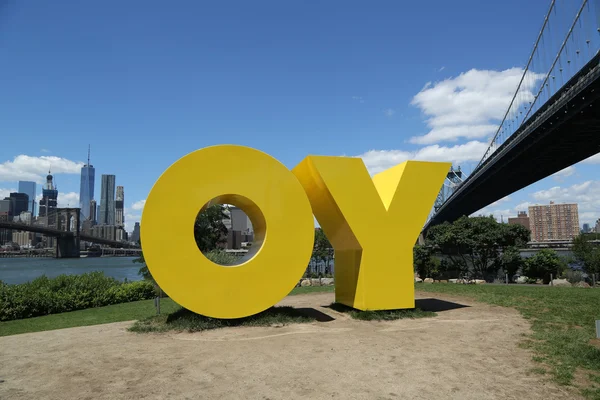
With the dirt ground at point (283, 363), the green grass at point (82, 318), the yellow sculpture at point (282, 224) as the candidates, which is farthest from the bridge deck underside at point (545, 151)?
the green grass at point (82, 318)

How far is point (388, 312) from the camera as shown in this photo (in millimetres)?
11766

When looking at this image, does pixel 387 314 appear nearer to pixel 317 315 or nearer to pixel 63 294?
pixel 317 315

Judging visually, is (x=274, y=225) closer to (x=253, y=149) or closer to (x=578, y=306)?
(x=253, y=149)

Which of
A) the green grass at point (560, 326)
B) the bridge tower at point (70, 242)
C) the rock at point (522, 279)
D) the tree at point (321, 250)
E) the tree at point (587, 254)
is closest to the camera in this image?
the green grass at point (560, 326)

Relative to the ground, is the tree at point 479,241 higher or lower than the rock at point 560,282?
higher

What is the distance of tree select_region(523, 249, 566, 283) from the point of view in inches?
1063

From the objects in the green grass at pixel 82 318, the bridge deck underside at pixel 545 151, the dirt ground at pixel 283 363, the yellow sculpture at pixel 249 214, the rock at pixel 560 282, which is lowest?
the green grass at pixel 82 318

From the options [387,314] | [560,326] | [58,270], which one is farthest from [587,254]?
[58,270]

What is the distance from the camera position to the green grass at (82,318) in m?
11.7

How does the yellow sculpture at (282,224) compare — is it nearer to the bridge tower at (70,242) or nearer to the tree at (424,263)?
the tree at (424,263)

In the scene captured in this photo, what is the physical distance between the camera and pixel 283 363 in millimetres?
7328

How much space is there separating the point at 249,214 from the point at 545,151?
85.2 ft

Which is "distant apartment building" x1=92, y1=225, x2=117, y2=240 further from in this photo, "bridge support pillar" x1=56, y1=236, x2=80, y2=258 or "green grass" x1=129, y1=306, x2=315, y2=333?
"green grass" x1=129, y1=306, x2=315, y2=333

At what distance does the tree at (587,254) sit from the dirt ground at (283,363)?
21509mm
